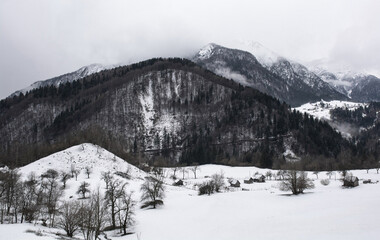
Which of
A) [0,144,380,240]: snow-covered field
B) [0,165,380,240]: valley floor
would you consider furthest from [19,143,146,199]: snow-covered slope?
[0,165,380,240]: valley floor

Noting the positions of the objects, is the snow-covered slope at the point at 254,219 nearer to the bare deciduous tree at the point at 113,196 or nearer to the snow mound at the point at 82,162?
the bare deciduous tree at the point at 113,196

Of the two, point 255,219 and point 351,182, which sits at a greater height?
point 351,182

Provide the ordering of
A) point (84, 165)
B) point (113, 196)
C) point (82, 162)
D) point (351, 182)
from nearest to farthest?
point (113, 196) → point (351, 182) → point (84, 165) → point (82, 162)

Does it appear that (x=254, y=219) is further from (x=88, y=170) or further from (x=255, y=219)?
(x=88, y=170)

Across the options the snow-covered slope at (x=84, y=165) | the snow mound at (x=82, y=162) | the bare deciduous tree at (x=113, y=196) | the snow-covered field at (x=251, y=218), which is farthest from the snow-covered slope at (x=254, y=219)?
the snow mound at (x=82, y=162)

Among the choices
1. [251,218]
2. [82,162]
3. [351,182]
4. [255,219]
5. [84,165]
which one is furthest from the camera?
[82,162]

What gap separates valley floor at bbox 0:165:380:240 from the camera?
4044 centimetres

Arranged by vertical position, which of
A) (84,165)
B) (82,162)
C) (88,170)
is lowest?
(88,170)

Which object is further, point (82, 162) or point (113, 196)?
point (82, 162)

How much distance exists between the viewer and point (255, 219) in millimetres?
56375

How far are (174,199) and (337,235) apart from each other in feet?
181

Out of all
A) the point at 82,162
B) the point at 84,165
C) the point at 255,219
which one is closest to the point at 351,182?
the point at 255,219

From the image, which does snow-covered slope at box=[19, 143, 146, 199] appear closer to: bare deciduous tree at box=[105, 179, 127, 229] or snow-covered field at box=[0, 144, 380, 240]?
snow-covered field at box=[0, 144, 380, 240]

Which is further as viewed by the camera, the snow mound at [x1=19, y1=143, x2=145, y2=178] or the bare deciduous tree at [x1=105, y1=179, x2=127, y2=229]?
the snow mound at [x1=19, y1=143, x2=145, y2=178]
